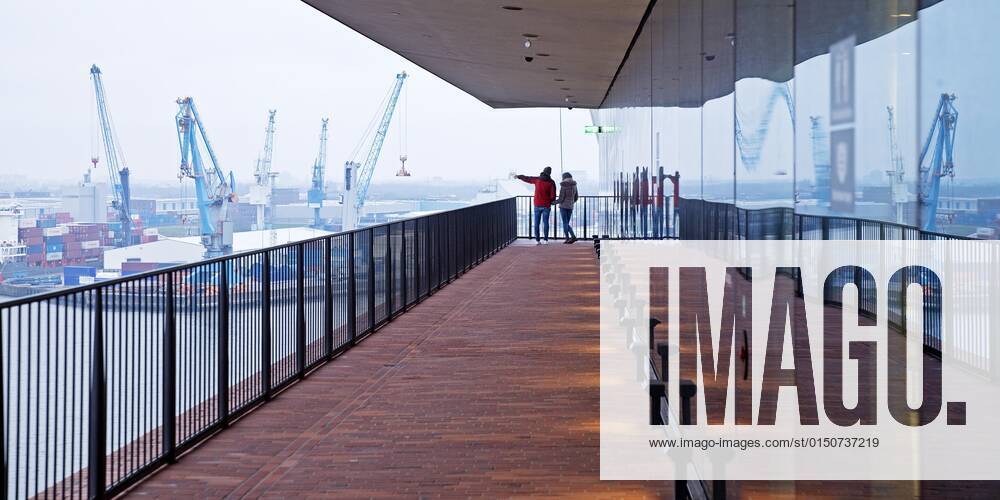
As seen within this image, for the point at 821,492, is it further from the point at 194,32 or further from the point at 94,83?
the point at 194,32

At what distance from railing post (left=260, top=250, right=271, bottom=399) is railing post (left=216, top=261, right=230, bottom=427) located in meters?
0.73

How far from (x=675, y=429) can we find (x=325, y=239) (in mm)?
4408

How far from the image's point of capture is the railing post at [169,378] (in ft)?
19.2

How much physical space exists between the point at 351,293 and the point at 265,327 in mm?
2538

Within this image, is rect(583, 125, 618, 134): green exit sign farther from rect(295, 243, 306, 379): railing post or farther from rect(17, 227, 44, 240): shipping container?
rect(17, 227, 44, 240): shipping container

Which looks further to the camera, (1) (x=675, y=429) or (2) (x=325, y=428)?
(2) (x=325, y=428)

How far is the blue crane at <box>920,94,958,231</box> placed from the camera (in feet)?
5.90

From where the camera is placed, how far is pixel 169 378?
19.4ft

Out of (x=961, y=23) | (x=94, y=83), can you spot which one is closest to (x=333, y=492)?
(x=961, y=23)

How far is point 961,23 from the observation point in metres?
1.77

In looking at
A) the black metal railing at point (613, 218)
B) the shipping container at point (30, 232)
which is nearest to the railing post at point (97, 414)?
the black metal railing at point (613, 218)

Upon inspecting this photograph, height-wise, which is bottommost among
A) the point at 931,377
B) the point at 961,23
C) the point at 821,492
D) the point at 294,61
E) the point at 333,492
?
the point at 333,492

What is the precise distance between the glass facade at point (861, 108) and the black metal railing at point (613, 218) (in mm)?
3747

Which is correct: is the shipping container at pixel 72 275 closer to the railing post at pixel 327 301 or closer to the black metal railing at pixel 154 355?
the black metal railing at pixel 154 355
